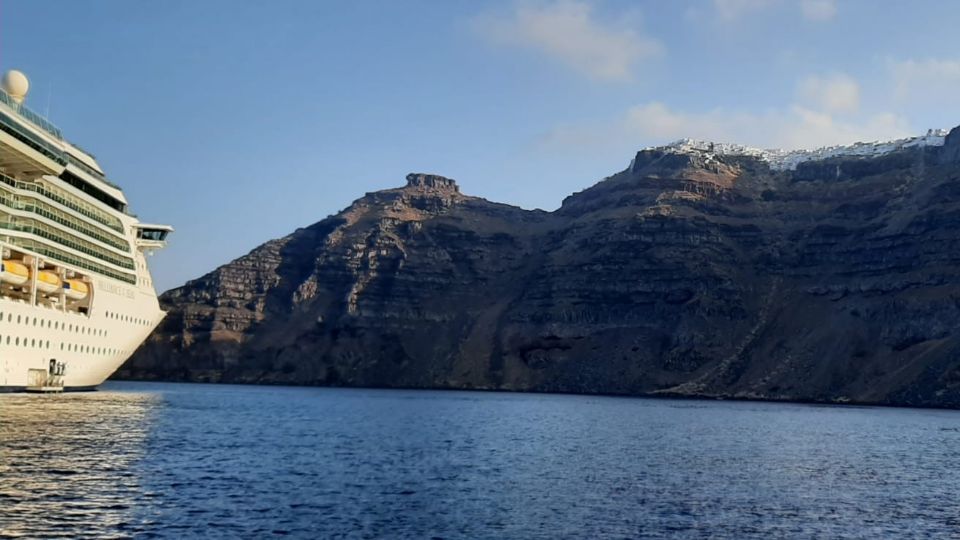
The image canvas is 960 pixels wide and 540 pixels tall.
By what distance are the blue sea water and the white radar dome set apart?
4287cm

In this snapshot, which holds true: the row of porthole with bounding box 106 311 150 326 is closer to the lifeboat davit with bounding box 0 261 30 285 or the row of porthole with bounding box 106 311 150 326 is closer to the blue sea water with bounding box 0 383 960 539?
the blue sea water with bounding box 0 383 960 539

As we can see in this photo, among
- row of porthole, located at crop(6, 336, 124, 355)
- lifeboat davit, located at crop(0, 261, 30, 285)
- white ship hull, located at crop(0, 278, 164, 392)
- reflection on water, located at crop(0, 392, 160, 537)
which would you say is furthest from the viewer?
row of porthole, located at crop(6, 336, 124, 355)

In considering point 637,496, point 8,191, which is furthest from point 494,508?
point 8,191

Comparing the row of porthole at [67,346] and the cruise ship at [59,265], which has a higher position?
the cruise ship at [59,265]

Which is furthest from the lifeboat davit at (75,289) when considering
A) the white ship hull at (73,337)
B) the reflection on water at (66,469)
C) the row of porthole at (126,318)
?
the reflection on water at (66,469)

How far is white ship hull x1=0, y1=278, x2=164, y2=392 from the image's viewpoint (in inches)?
4072

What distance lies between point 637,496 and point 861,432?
274 ft

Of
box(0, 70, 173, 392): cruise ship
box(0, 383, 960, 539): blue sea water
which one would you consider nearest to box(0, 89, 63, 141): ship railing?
box(0, 70, 173, 392): cruise ship

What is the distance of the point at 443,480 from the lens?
66000 mm

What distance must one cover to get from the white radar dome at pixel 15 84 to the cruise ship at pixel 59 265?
14 cm

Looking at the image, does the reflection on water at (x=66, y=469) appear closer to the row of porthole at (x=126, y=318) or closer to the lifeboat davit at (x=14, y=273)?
the lifeboat davit at (x=14, y=273)

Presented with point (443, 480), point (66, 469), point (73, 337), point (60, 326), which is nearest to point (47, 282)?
point (60, 326)

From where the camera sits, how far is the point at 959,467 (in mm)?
85625

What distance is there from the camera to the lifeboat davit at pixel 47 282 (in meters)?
109
